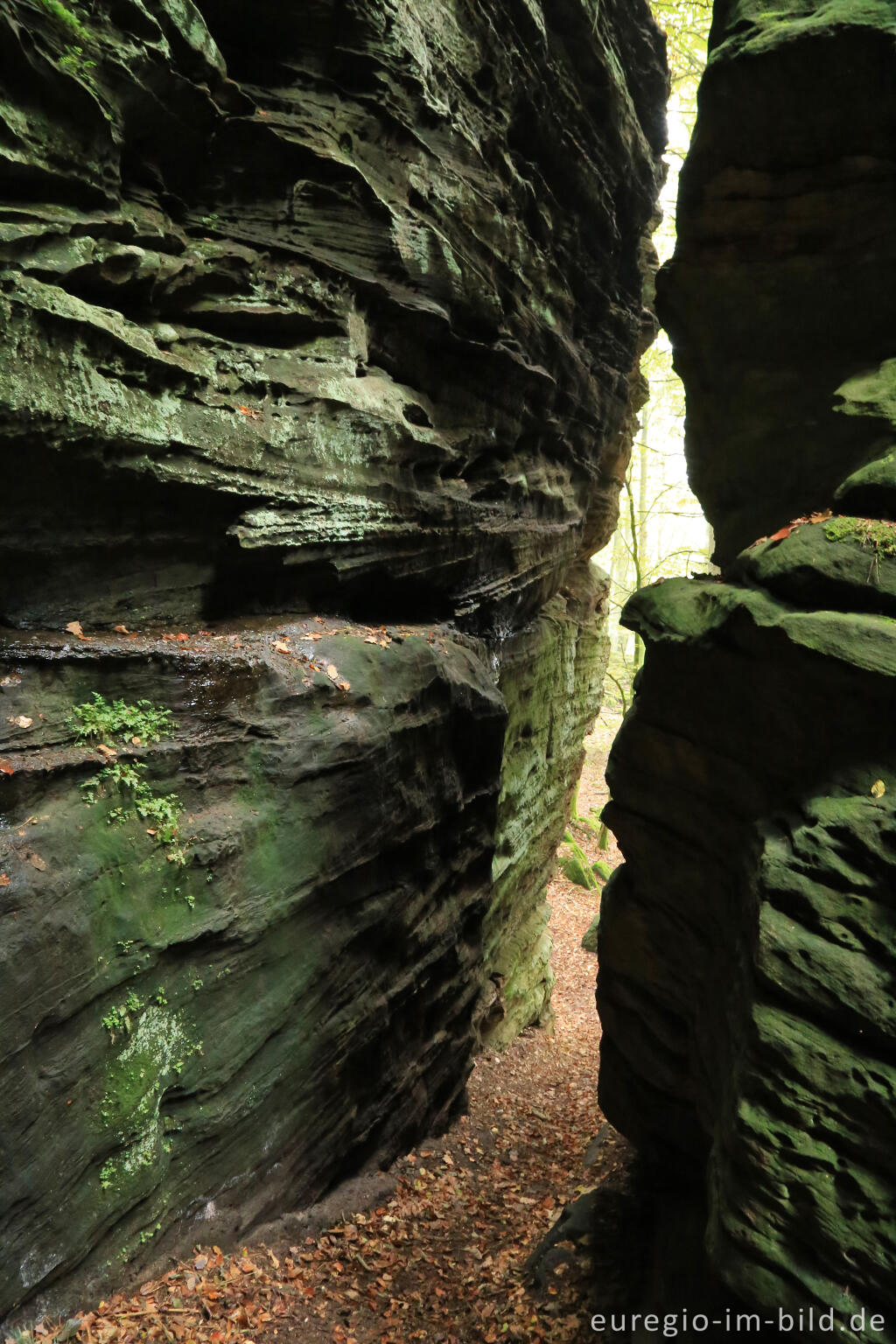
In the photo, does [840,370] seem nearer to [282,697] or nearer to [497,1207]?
[282,697]

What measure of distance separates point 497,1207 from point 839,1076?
539cm

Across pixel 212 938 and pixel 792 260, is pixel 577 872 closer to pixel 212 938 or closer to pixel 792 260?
pixel 212 938

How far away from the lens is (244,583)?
22.7 feet

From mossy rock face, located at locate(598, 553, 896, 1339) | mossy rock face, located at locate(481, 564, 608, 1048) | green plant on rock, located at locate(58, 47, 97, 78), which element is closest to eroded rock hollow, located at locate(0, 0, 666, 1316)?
green plant on rock, located at locate(58, 47, 97, 78)

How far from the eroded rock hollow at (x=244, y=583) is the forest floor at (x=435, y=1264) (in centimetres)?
33

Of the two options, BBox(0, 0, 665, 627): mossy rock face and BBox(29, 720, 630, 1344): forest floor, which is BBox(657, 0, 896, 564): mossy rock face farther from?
BBox(29, 720, 630, 1344): forest floor

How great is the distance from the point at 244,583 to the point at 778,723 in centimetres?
472

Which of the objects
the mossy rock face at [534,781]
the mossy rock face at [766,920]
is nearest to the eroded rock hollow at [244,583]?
the mossy rock face at [534,781]

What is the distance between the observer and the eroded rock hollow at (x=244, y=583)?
500cm

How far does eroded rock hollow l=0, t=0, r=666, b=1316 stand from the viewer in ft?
16.4

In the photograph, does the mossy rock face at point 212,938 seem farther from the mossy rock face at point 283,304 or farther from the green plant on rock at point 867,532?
the green plant on rock at point 867,532

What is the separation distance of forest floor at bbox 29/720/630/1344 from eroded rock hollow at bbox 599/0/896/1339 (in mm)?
1313

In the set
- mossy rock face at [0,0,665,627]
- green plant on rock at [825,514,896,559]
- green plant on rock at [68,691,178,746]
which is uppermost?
mossy rock face at [0,0,665,627]

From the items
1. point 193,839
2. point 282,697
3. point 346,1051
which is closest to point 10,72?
point 282,697
